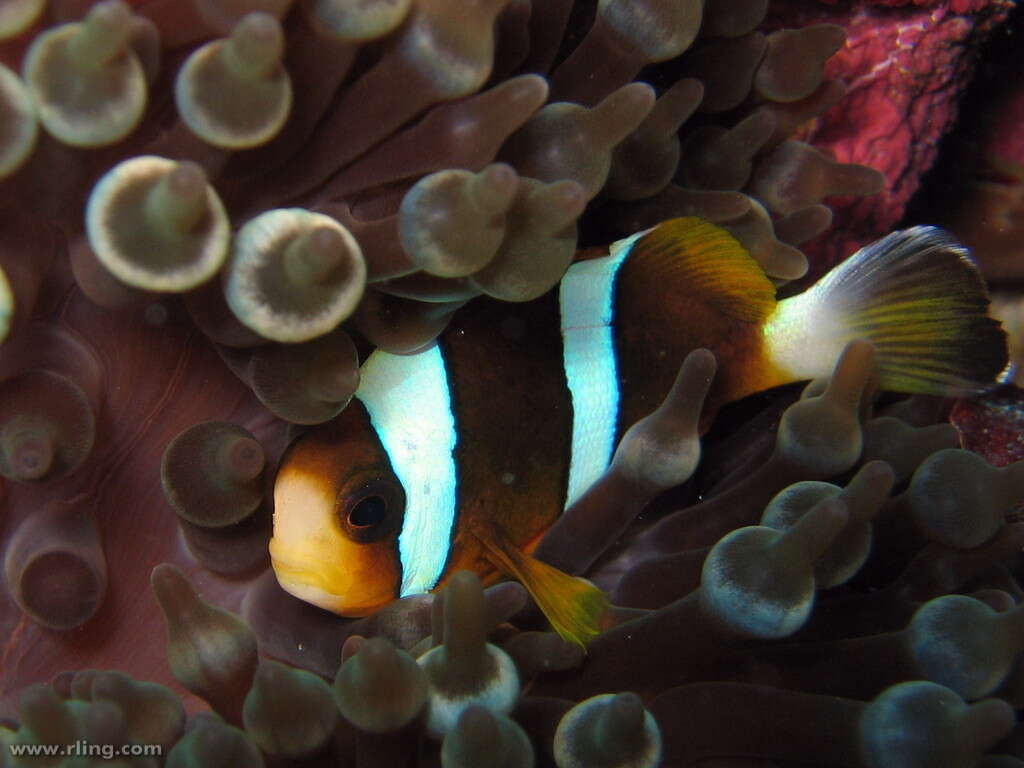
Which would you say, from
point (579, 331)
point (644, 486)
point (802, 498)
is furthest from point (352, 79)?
point (802, 498)

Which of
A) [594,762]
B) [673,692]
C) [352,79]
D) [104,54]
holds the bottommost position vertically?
[673,692]

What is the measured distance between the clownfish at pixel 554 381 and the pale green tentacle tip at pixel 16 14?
1.88 ft

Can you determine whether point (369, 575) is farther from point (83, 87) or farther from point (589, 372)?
point (83, 87)

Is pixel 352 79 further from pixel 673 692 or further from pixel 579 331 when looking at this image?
pixel 673 692

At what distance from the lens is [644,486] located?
1.18m

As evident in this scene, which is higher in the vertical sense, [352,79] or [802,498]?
[352,79]

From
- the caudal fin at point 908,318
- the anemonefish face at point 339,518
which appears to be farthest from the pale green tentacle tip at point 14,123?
the caudal fin at point 908,318

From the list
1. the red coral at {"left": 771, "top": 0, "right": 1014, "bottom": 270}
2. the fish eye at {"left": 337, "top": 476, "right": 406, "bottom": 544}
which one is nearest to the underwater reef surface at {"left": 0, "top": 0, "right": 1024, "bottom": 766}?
the fish eye at {"left": 337, "top": 476, "right": 406, "bottom": 544}

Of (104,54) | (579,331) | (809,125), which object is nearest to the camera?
(104,54)

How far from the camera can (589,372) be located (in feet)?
4.41

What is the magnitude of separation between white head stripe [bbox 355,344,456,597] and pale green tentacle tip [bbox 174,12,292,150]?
0.48 meters

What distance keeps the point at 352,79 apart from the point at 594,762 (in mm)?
805

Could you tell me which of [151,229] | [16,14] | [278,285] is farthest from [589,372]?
[16,14]

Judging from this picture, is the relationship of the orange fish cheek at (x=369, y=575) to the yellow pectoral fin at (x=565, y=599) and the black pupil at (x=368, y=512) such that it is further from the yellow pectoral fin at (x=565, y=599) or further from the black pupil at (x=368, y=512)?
the yellow pectoral fin at (x=565, y=599)
